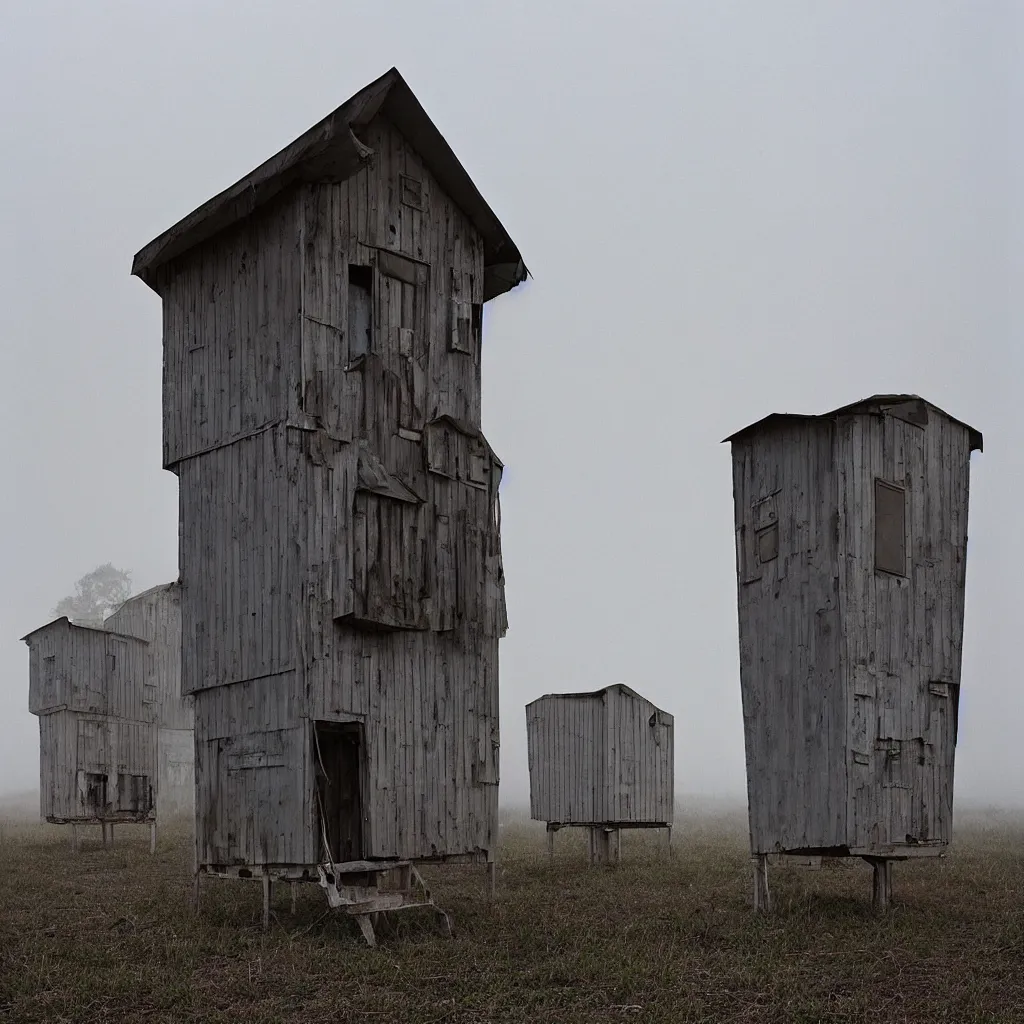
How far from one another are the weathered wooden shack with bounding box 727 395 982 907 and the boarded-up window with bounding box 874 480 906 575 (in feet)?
0.08

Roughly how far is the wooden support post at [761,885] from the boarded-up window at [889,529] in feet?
16.0

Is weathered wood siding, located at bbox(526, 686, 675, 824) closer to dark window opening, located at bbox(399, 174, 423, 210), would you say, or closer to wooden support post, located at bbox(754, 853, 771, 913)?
wooden support post, located at bbox(754, 853, 771, 913)

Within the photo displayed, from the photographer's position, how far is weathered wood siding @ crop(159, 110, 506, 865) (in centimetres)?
1973

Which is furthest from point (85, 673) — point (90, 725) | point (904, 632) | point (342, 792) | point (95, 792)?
point (904, 632)

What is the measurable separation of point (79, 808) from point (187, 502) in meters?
15.4

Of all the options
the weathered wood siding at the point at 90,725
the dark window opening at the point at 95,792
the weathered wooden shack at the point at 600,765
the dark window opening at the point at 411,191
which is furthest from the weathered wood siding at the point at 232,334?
the dark window opening at the point at 95,792

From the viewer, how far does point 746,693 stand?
70.6ft

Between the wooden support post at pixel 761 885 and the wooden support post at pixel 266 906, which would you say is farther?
the wooden support post at pixel 761 885

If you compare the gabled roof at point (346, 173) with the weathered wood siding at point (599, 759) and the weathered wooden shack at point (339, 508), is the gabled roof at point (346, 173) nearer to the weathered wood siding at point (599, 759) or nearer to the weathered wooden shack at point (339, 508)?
the weathered wooden shack at point (339, 508)

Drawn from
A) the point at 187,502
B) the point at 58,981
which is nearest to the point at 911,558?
the point at 187,502

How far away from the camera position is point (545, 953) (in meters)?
16.8

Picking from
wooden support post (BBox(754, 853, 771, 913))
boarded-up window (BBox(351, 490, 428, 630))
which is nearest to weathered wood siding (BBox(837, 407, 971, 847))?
wooden support post (BBox(754, 853, 771, 913))

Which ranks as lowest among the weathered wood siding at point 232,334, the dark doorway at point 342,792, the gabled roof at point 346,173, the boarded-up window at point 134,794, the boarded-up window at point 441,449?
the boarded-up window at point 134,794

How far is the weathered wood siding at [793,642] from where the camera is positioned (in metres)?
19.3
